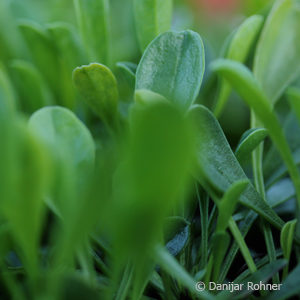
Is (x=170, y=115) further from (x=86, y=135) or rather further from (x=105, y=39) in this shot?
(x=105, y=39)

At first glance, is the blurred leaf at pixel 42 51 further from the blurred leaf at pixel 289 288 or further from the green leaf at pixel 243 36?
the blurred leaf at pixel 289 288

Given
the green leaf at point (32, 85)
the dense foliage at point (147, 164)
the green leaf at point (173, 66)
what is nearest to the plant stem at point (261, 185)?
the dense foliage at point (147, 164)

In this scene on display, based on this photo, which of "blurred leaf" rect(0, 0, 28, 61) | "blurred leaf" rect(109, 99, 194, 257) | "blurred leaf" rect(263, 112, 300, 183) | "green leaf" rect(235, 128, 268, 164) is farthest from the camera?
"blurred leaf" rect(0, 0, 28, 61)

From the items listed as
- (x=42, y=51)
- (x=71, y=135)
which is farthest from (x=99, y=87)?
(x=42, y=51)

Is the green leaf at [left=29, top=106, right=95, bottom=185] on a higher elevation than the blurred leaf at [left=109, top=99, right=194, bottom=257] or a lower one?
lower

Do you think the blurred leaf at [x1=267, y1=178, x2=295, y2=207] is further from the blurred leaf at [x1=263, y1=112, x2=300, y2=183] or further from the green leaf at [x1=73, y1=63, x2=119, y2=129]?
the green leaf at [x1=73, y1=63, x2=119, y2=129]

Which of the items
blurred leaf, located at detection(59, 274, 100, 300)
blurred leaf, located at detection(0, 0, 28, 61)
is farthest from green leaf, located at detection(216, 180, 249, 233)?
blurred leaf, located at detection(0, 0, 28, 61)

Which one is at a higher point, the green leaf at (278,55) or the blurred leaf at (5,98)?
the blurred leaf at (5,98)
